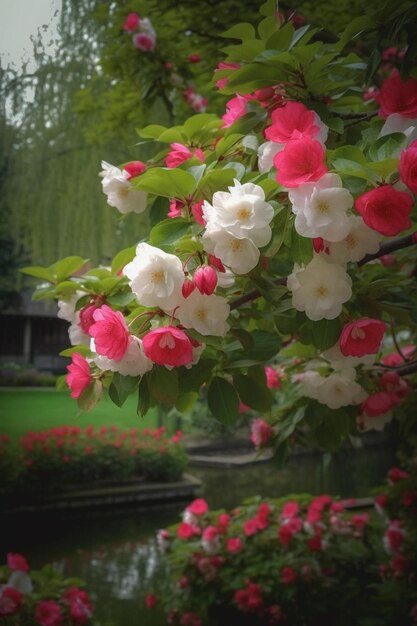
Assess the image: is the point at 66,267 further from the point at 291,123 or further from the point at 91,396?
the point at 291,123

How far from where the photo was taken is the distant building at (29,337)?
275cm

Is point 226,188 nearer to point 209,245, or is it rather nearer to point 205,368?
point 209,245

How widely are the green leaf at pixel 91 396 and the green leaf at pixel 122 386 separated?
0.03m

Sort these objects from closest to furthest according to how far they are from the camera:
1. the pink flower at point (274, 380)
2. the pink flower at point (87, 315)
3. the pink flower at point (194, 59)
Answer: the pink flower at point (87, 315) → the pink flower at point (274, 380) → the pink flower at point (194, 59)

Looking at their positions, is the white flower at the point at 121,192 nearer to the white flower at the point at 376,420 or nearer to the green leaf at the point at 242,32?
the green leaf at the point at 242,32

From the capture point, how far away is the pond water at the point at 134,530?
2.82 meters

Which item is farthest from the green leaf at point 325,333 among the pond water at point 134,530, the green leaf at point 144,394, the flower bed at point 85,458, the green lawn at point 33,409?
the flower bed at point 85,458

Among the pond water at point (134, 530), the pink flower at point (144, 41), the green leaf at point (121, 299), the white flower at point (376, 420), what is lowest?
the pond water at point (134, 530)

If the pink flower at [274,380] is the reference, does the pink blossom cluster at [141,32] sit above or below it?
above

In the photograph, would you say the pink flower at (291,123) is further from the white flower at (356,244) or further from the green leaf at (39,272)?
the green leaf at (39,272)

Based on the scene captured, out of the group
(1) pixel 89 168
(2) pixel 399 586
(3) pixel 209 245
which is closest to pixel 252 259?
(3) pixel 209 245

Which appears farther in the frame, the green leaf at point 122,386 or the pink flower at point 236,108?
the pink flower at point 236,108

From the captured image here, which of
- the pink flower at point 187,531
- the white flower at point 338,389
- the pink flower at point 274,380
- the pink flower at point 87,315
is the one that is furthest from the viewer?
the pink flower at point 187,531

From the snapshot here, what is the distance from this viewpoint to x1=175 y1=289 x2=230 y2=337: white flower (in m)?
0.67
